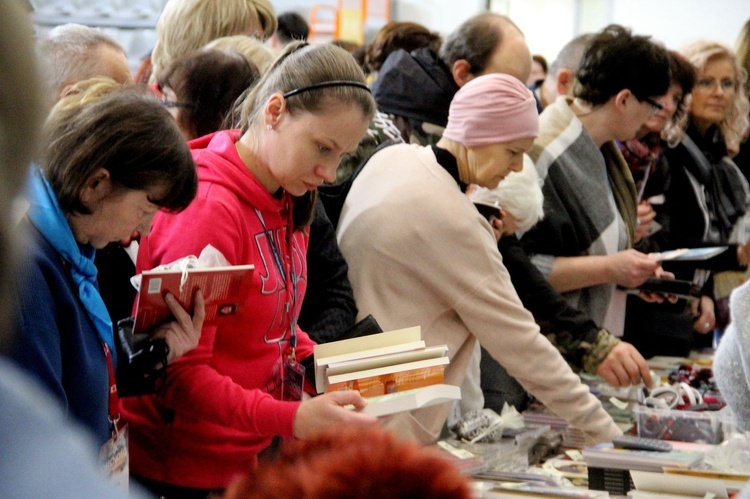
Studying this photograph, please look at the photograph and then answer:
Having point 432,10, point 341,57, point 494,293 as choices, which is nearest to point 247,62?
point 341,57

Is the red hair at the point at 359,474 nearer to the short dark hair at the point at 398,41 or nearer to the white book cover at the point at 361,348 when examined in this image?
the white book cover at the point at 361,348

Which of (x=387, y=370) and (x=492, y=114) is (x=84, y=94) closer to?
(x=387, y=370)

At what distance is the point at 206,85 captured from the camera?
7.20 feet

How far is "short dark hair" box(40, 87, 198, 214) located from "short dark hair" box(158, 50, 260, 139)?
63 centimetres

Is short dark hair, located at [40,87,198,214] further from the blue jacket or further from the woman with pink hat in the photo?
the woman with pink hat

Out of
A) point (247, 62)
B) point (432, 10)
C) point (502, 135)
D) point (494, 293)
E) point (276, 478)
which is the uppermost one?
point (276, 478)

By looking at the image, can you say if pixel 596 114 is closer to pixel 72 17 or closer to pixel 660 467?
pixel 660 467

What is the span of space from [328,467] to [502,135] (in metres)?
1.95

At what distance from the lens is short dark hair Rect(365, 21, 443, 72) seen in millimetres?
3768

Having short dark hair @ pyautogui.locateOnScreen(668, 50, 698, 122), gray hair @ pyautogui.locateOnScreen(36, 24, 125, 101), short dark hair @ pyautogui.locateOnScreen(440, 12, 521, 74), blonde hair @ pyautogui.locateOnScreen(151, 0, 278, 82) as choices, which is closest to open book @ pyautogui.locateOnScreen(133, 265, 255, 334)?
gray hair @ pyautogui.locateOnScreen(36, 24, 125, 101)

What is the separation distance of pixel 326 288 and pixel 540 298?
0.86 meters

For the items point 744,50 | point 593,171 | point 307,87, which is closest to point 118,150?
point 307,87

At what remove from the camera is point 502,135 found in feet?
7.86

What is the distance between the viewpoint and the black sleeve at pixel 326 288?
2.24 meters
